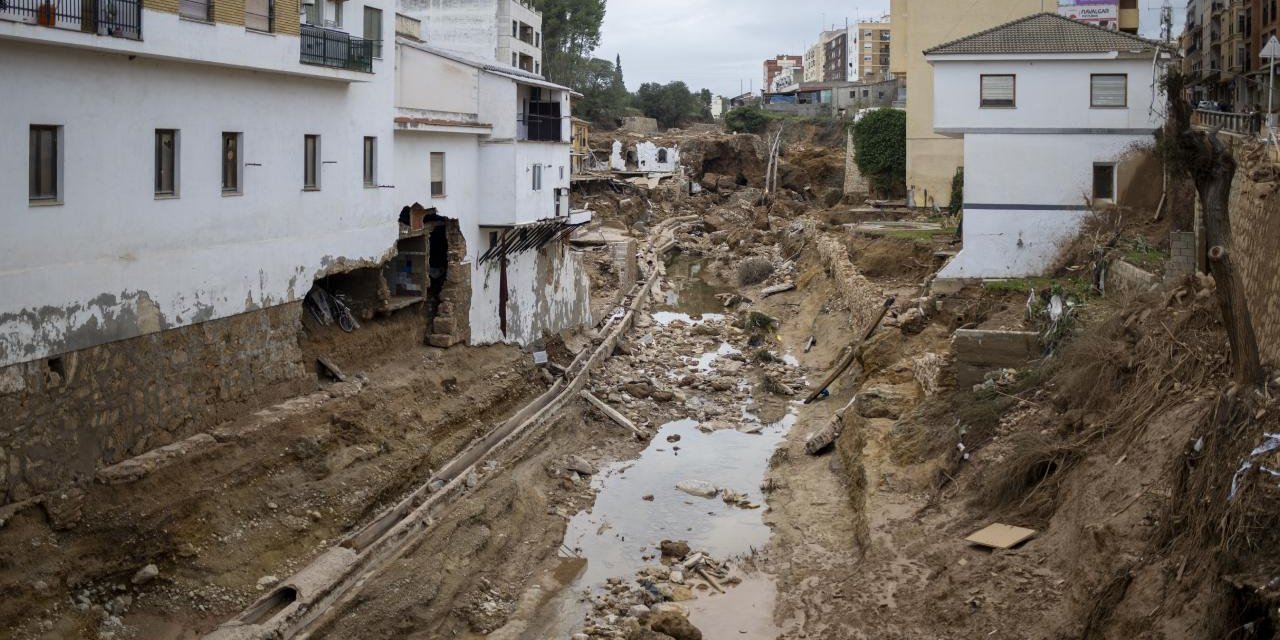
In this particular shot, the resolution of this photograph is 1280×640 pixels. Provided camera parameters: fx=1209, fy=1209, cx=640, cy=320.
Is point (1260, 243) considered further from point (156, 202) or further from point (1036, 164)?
point (156, 202)

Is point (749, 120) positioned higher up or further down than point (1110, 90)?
higher up

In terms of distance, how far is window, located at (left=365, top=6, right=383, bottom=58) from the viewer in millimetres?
23109

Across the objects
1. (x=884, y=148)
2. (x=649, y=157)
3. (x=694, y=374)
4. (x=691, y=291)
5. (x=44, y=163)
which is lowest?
(x=694, y=374)

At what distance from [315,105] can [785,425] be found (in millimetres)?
12661

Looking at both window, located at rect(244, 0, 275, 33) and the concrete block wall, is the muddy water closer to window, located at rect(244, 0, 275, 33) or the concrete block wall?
the concrete block wall

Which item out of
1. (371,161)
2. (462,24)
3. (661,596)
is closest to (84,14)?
(371,161)

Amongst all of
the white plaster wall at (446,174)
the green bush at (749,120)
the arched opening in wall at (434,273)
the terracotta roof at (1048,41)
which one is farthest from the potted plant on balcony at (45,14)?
the green bush at (749,120)

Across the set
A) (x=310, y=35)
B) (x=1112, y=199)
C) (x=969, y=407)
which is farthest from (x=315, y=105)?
(x=1112, y=199)

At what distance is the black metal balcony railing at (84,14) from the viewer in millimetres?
14406

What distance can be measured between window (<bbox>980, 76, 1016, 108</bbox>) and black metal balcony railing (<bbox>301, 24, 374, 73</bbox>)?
14444 millimetres

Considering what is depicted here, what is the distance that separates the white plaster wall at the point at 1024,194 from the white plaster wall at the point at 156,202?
14352 millimetres

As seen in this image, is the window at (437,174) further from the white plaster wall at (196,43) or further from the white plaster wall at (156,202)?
the white plaster wall at (196,43)

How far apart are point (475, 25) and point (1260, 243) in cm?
3910

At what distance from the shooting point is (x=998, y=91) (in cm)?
2850
